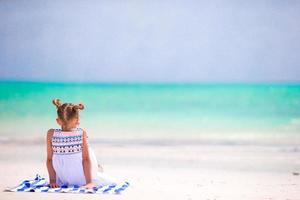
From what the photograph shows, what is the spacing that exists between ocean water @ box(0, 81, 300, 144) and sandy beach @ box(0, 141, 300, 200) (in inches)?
32.8

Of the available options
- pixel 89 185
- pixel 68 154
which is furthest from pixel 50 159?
pixel 89 185

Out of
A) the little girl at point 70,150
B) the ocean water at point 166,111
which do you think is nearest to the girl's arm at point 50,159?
the little girl at point 70,150

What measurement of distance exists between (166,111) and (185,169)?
22.1ft

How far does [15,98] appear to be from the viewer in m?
12.2

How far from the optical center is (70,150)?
10.4 ft

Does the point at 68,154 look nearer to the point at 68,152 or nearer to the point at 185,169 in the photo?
the point at 68,152

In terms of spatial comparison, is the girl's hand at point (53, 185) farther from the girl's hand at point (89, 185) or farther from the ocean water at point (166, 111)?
the ocean water at point (166, 111)

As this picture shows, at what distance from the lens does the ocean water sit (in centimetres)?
657

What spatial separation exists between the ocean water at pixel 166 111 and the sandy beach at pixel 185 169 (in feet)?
2.73

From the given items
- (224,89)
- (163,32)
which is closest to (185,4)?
(163,32)

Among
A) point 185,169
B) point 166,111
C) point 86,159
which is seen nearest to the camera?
point 86,159

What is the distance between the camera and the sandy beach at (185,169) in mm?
3209

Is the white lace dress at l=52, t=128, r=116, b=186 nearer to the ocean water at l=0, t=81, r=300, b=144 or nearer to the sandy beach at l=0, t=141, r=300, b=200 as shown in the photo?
the sandy beach at l=0, t=141, r=300, b=200

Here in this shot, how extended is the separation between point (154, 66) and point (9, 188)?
6068 mm
